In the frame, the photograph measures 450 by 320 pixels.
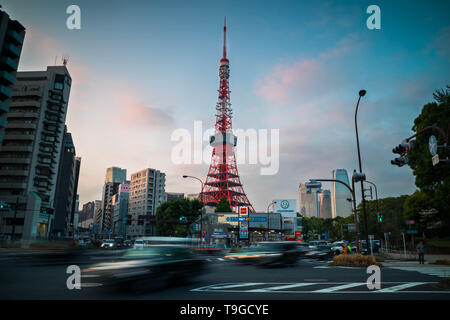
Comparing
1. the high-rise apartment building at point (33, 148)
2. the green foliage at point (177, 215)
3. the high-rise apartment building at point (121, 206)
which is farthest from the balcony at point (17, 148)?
the high-rise apartment building at point (121, 206)

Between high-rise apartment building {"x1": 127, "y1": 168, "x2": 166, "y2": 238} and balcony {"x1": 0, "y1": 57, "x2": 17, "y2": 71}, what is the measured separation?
80.5m

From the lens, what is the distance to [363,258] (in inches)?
694

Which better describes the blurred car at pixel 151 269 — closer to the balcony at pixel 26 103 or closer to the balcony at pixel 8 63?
the balcony at pixel 8 63

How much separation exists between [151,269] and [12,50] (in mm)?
55506

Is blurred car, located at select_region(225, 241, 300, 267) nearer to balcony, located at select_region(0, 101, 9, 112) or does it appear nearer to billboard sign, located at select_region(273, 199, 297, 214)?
Answer: balcony, located at select_region(0, 101, 9, 112)

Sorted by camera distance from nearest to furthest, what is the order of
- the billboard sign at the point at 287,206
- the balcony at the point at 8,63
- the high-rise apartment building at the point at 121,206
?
1. the balcony at the point at 8,63
2. the billboard sign at the point at 287,206
3. the high-rise apartment building at the point at 121,206

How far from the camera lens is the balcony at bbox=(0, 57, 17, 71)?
45.9 metres

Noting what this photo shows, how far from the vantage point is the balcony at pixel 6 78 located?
149ft

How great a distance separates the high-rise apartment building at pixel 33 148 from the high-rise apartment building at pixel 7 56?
15243 mm

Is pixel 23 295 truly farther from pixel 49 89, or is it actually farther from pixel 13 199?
pixel 49 89

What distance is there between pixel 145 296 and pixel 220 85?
356ft

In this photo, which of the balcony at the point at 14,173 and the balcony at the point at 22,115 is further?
Result: the balcony at the point at 22,115

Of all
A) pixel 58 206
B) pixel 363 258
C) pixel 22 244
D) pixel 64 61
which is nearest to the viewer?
pixel 363 258

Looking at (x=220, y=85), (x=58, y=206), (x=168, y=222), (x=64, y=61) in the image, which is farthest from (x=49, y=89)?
(x=220, y=85)
